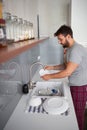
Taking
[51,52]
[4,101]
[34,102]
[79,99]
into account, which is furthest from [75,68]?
[51,52]

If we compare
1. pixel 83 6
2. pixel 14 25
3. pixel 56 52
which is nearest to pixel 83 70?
pixel 14 25

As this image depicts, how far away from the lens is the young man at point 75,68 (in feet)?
5.62

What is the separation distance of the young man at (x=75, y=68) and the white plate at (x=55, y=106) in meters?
0.34

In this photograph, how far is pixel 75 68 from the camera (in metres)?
1.74

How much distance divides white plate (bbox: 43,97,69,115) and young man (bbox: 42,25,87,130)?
0.34 m

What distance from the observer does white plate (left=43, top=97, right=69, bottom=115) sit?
1352 mm

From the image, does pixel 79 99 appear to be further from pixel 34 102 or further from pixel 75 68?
pixel 34 102

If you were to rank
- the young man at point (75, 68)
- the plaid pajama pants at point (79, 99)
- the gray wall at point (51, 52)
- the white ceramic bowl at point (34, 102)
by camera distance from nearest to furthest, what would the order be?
the white ceramic bowl at point (34, 102), the young man at point (75, 68), the plaid pajama pants at point (79, 99), the gray wall at point (51, 52)

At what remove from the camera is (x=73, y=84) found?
1914 mm

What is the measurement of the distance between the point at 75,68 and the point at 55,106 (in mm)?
499

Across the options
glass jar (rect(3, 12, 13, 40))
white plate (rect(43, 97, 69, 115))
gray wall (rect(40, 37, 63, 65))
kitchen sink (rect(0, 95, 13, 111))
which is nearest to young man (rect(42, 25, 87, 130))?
white plate (rect(43, 97, 69, 115))

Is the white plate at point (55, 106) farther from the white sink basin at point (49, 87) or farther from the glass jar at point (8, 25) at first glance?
the glass jar at point (8, 25)

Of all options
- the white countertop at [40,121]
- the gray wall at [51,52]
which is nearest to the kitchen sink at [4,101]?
the white countertop at [40,121]

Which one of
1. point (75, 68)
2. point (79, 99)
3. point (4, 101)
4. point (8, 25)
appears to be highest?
point (8, 25)
